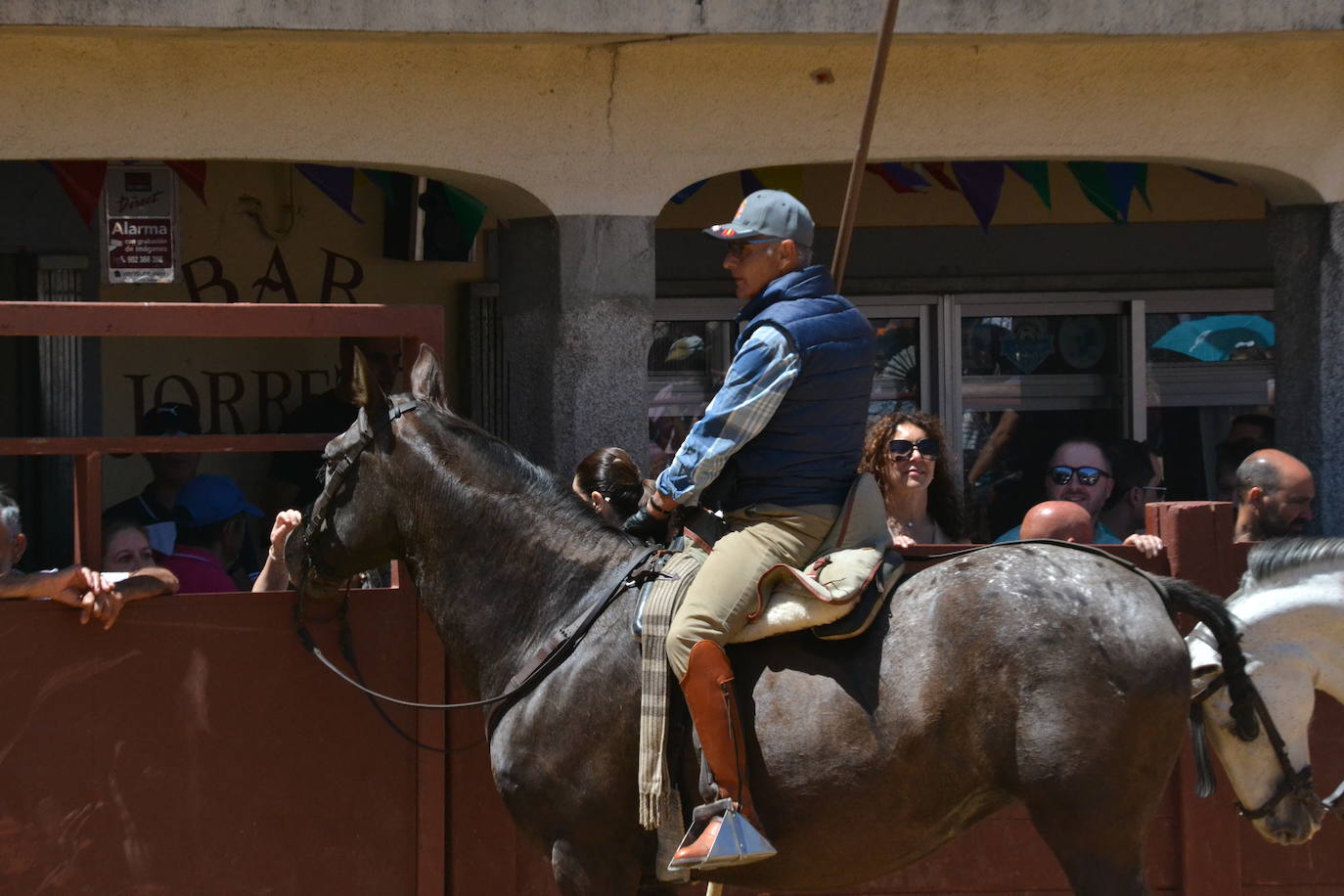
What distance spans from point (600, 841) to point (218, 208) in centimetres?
512

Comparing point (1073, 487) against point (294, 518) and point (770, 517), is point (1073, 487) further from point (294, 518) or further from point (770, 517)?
point (294, 518)

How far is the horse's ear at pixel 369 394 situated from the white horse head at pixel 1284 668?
7.70 feet

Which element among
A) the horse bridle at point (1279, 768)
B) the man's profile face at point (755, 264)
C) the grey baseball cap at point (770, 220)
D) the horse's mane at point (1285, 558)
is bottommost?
the horse bridle at point (1279, 768)

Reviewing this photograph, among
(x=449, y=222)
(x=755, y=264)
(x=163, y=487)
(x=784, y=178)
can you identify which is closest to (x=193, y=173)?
(x=449, y=222)

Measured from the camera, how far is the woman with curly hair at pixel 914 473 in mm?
6176

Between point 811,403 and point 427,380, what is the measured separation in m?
1.17

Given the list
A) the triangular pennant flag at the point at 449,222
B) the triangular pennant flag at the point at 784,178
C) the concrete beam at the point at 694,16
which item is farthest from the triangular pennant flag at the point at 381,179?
the concrete beam at the point at 694,16

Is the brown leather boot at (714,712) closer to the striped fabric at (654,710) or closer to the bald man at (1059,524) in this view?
the striped fabric at (654,710)

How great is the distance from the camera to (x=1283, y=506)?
20.1 feet

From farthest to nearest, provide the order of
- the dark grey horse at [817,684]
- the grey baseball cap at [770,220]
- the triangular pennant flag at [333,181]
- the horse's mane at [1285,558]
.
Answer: the triangular pennant flag at [333,181]
the horse's mane at [1285,558]
the grey baseball cap at [770,220]
the dark grey horse at [817,684]

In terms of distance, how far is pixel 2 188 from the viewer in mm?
8203

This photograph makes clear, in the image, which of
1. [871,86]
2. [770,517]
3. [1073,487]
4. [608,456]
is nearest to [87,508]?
[608,456]

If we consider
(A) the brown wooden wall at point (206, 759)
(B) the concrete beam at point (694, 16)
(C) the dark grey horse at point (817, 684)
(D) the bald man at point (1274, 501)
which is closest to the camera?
(C) the dark grey horse at point (817, 684)

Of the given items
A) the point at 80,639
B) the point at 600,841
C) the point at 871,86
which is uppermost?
the point at 871,86
